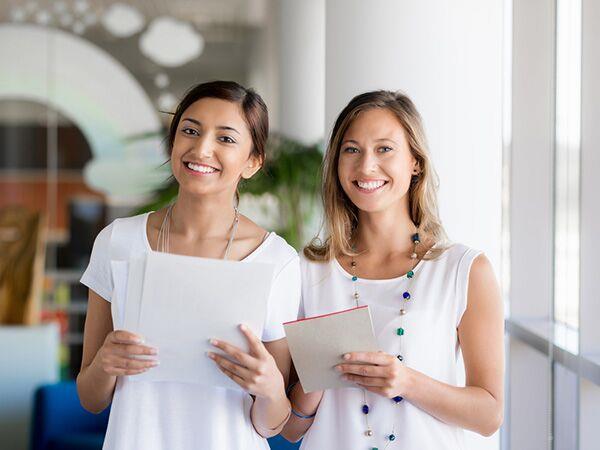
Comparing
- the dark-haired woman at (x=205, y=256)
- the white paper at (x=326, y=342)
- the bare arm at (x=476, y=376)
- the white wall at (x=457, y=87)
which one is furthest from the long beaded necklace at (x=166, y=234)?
the white wall at (x=457, y=87)

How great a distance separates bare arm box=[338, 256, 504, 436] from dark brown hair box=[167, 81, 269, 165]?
55 centimetres

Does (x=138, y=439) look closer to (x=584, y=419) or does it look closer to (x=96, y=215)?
(x=584, y=419)

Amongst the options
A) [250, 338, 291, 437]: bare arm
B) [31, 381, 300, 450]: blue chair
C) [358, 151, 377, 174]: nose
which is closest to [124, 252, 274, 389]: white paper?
[250, 338, 291, 437]: bare arm

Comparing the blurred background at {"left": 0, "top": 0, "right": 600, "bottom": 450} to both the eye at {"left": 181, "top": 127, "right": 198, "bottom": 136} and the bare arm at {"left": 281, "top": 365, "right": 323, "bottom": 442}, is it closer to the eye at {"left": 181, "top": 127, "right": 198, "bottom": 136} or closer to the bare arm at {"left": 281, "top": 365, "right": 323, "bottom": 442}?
the eye at {"left": 181, "top": 127, "right": 198, "bottom": 136}

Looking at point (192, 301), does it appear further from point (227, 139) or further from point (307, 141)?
point (307, 141)

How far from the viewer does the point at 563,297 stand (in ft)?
8.84

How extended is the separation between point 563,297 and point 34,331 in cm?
363

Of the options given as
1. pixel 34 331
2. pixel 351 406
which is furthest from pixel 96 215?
pixel 351 406

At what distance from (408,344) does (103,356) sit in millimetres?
650

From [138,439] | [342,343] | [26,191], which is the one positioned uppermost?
[26,191]

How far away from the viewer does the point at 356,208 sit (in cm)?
209

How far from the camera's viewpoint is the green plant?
526cm

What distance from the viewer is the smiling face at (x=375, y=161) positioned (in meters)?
1.92

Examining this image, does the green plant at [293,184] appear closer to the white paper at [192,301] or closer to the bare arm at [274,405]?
the bare arm at [274,405]
